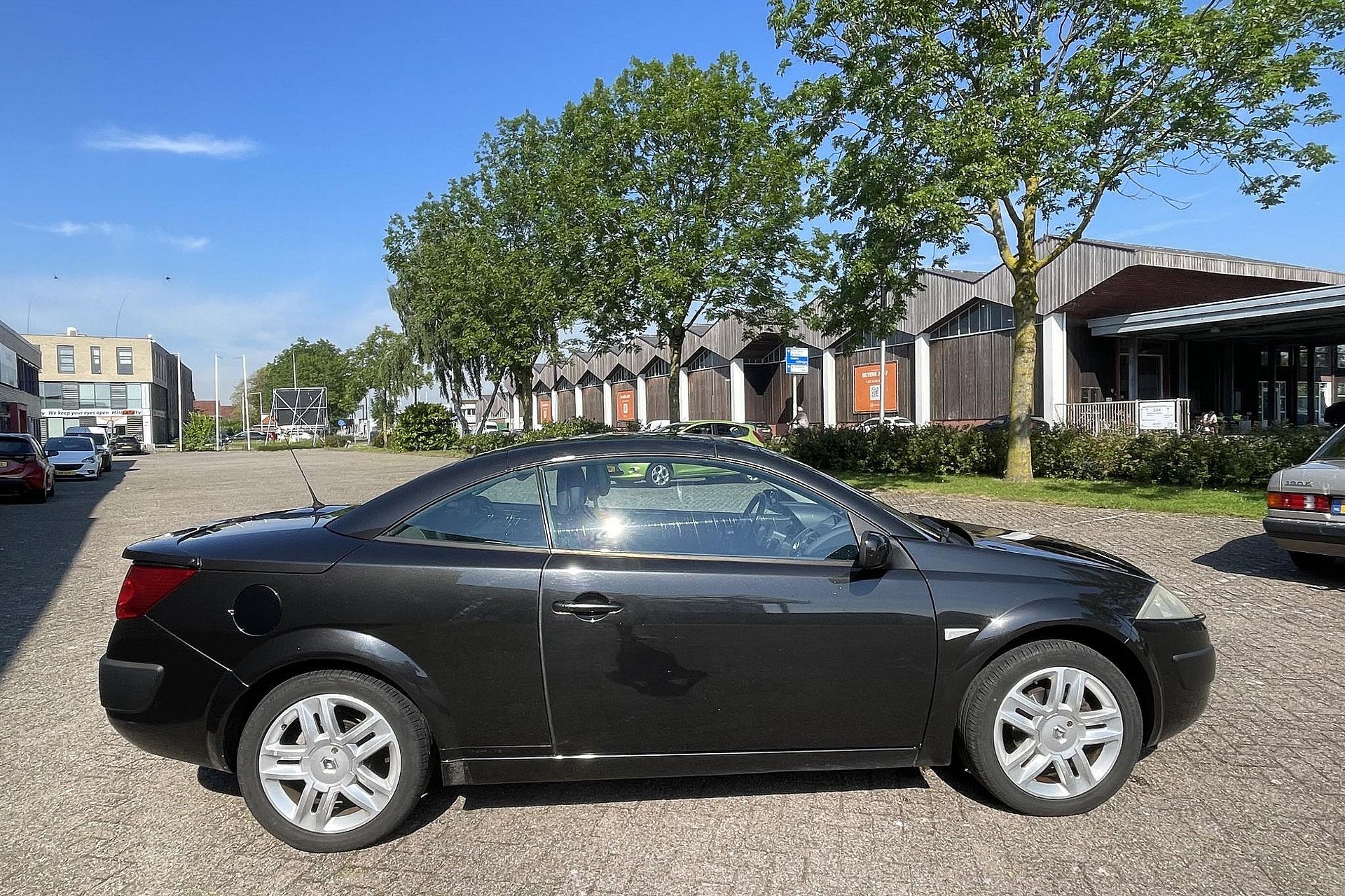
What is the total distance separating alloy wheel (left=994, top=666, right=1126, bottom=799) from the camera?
11.2ft

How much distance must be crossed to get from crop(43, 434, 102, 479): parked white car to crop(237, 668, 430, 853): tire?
30.4m

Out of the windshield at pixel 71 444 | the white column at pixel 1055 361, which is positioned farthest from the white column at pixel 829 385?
the windshield at pixel 71 444

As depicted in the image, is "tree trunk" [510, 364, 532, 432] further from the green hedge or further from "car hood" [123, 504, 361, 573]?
"car hood" [123, 504, 361, 573]

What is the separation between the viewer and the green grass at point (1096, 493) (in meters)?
13.2

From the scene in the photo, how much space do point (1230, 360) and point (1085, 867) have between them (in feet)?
122

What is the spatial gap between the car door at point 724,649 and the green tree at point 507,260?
2400 centimetres

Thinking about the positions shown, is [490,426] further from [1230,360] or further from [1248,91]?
[1248,91]

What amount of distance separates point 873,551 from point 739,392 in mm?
44390

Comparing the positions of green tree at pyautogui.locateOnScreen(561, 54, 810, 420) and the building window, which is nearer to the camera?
green tree at pyautogui.locateOnScreen(561, 54, 810, 420)

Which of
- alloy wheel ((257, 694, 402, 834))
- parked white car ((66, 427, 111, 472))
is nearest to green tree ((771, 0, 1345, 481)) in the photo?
alloy wheel ((257, 694, 402, 834))

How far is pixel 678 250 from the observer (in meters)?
23.1

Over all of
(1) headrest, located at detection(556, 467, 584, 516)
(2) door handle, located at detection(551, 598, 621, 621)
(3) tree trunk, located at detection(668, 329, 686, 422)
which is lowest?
(2) door handle, located at detection(551, 598, 621, 621)

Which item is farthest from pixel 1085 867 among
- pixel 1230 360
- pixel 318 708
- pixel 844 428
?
pixel 1230 360

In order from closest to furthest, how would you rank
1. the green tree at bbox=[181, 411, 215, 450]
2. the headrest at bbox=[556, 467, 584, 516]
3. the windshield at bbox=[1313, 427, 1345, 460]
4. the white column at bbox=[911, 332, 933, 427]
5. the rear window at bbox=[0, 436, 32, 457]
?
the headrest at bbox=[556, 467, 584, 516] < the windshield at bbox=[1313, 427, 1345, 460] < the rear window at bbox=[0, 436, 32, 457] < the white column at bbox=[911, 332, 933, 427] < the green tree at bbox=[181, 411, 215, 450]
